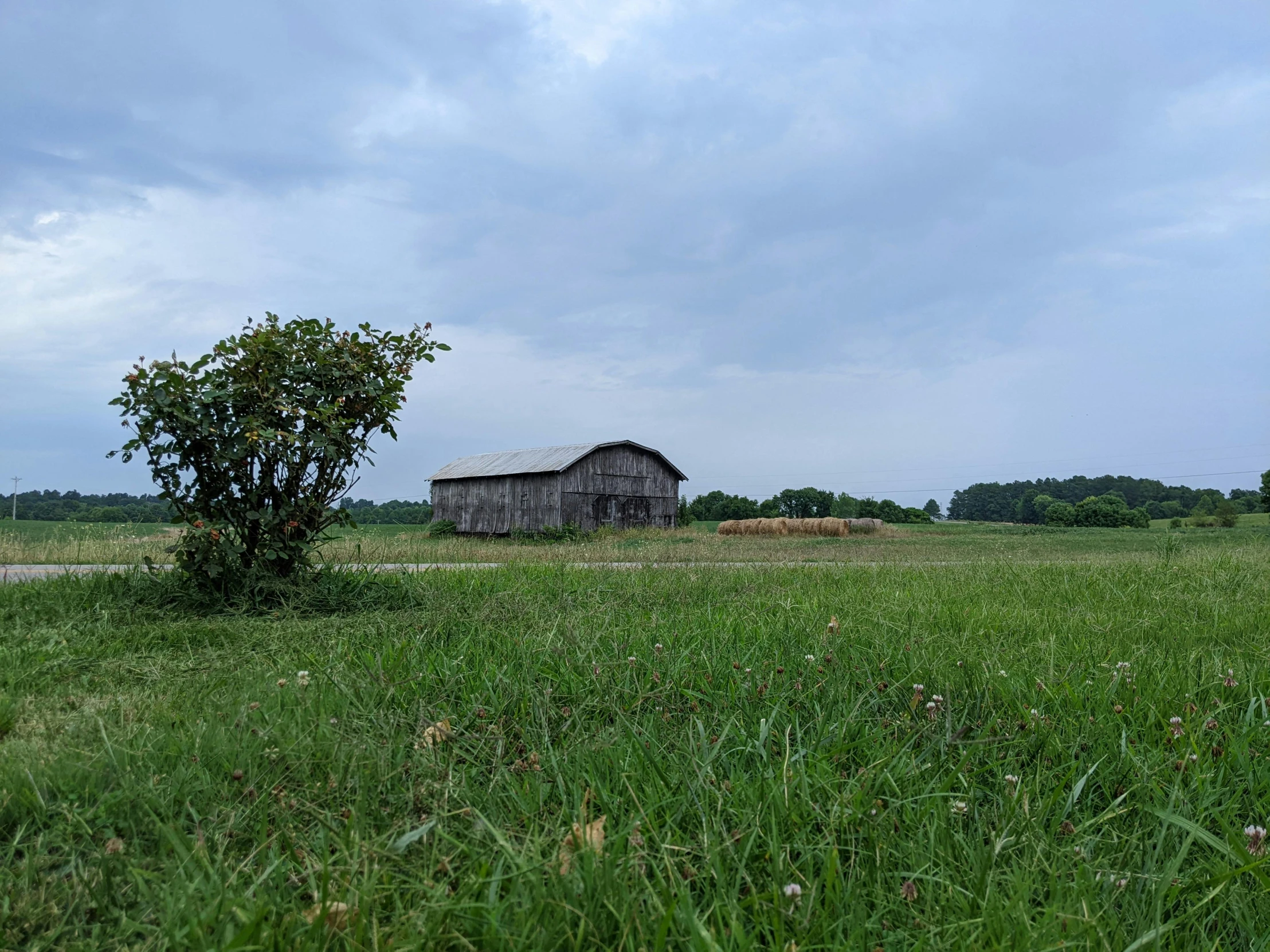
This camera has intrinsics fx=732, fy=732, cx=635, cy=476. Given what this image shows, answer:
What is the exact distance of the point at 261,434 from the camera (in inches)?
229

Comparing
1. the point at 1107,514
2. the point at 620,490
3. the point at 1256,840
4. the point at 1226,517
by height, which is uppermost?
the point at 620,490

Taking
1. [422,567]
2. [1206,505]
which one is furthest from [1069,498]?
[422,567]

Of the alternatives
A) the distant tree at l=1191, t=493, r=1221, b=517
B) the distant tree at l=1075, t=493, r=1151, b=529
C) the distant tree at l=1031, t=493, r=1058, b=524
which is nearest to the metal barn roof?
the distant tree at l=1075, t=493, r=1151, b=529

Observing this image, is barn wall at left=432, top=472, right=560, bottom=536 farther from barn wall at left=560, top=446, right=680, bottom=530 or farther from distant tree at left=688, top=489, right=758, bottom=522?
distant tree at left=688, top=489, right=758, bottom=522

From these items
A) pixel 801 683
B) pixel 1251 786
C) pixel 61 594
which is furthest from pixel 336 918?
pixel 61 594

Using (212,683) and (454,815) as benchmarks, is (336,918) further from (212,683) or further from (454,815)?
(212,683)

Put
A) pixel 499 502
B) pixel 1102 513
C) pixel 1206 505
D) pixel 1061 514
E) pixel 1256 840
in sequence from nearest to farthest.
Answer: pixel 1256 840 < pixel 499 502 < pixel 1102 513 < pixel 1061 514 < pixel 1206 505

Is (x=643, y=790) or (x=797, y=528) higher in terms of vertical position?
(x=797, y=528)

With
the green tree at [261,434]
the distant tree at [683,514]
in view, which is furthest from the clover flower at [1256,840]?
the distant tree at [683,514]

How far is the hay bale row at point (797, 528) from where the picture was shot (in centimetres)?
3312

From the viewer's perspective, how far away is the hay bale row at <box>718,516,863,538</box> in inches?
1304

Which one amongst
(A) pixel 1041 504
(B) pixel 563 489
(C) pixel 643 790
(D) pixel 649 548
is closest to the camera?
(C) pixel 643 790

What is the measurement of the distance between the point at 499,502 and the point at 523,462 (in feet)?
6.90

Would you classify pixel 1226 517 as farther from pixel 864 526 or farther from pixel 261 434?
pixel 261 434
